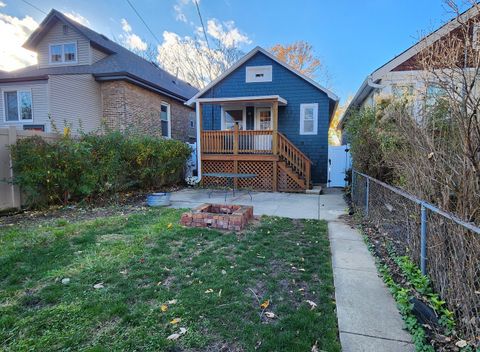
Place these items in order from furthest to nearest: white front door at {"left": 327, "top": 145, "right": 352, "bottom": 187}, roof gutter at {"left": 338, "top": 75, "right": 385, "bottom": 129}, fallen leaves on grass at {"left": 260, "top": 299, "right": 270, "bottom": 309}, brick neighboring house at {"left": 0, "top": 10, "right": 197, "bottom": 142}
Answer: white front door at {"left": 327, "top": 145, "right": 352, "bottom": 187}
brick neighboring house at {"left": 0, "top": 10, "right": 197, "bottom": 142}
roof gutter at {"left": 338, "top": 75, "right": 385, "bottom": 129}
fallen leaves on grass at {"left": 260, "top": 299, "right": 270, "bottom": 309}

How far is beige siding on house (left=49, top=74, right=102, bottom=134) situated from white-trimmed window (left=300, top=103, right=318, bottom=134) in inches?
349

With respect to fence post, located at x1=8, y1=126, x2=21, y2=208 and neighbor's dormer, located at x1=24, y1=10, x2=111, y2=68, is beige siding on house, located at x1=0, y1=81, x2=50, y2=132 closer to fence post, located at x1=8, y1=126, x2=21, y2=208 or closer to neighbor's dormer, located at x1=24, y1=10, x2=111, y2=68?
neighbor's dormer, located at x1=24, y1=10, x2=111, y2=68

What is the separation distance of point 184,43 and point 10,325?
2648 centimetres

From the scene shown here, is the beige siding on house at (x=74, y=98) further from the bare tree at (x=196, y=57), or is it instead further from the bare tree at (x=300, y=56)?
the bare tree at (x=300, y=56)

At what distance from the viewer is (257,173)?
11.2 m

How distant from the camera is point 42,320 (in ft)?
7.80

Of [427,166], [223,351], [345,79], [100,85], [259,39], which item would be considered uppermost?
[259,39]

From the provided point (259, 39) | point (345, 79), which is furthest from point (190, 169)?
point (345, 79)

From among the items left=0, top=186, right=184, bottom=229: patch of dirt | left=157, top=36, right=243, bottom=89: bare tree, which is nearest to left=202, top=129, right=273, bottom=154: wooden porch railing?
left=0, top=186, right=184, bottom=229: patch of dirt

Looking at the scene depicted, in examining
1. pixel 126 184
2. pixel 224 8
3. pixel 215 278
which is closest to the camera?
pixel 215 278

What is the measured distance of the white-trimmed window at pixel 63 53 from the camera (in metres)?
13.0

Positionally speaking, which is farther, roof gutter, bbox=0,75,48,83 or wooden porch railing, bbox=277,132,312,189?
roof gutter, bbox=0,75,48,83

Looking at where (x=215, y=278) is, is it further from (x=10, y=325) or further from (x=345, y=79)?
(x=345, y=79)

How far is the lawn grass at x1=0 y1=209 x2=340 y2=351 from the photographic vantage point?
86.3 inches
